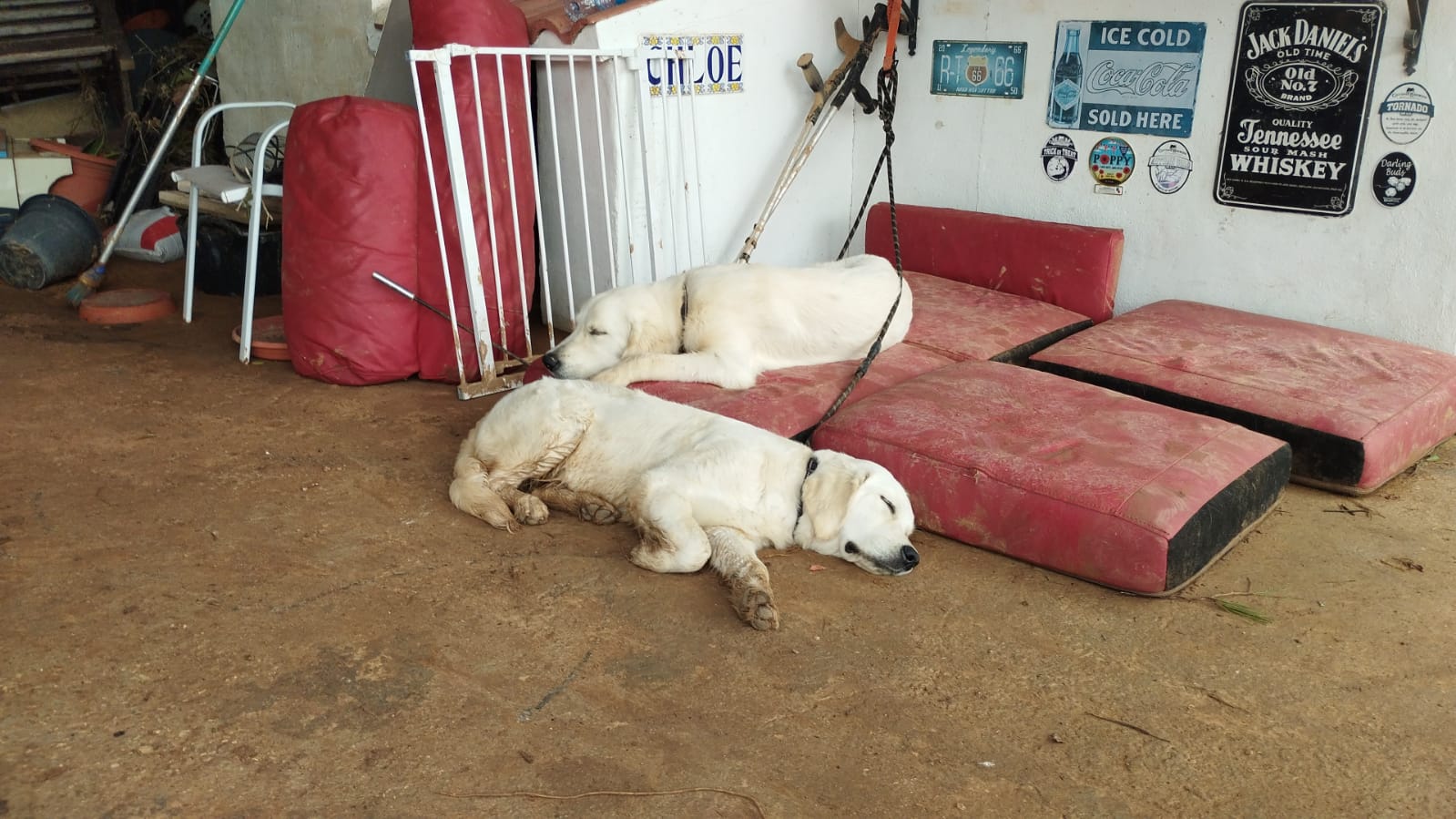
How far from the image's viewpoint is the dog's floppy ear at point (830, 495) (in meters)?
3.27

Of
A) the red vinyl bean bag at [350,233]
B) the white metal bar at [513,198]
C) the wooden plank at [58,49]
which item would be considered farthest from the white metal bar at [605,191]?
the wooden plank at [58,49]

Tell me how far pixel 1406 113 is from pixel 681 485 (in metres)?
3.45

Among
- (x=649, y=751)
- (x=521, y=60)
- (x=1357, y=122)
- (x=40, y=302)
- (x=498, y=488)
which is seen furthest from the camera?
(x=40, y=302)

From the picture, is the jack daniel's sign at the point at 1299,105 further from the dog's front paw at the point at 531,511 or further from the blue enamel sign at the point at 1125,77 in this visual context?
the dog's front paw at the point at 531,511

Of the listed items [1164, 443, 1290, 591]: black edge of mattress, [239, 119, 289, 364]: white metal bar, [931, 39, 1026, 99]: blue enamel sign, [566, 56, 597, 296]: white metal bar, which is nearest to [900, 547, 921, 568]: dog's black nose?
[1164, 443, 1290, 591]: black edge of mattress

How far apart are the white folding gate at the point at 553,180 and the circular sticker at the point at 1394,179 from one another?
121 inches

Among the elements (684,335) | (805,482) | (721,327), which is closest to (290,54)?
(684,335)

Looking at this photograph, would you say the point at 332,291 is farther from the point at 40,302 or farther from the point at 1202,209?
the point at 1202,209

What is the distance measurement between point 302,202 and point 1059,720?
3.72m

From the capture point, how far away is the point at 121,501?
150 inches

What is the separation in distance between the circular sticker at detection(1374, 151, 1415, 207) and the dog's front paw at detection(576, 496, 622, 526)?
3.47 metres

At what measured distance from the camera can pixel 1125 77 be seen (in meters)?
5.25

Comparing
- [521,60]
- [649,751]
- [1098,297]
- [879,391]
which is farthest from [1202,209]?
[649,751]

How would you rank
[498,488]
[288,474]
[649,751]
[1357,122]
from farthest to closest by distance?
[1357,122] < [288,474] < [498,488] < [649,751]
